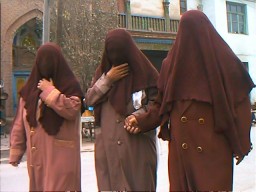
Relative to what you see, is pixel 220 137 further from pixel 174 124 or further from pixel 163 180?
pixel 163 180

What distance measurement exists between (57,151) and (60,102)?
1.39ft

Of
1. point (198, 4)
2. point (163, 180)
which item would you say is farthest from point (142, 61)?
point (198, 4)

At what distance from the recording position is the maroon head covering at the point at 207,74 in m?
2.79

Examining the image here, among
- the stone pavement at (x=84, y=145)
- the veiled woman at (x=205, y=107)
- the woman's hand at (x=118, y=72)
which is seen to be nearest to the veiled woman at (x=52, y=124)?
the woman's hand at (x=118, y=72)

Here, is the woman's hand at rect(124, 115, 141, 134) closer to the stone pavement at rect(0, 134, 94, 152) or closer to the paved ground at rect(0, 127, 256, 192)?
the paved ground at rect(0, 127, 256, 192)

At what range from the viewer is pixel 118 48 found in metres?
3.24

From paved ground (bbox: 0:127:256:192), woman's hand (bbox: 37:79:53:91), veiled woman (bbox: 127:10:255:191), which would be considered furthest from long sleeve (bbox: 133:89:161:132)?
paved ground (bbox: 0:127:256:192)

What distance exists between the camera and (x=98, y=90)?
10.9ft

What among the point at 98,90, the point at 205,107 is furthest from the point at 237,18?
the point at 205,107

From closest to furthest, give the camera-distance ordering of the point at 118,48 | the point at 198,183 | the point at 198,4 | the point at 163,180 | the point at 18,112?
the point at 198,183
the point at 118,48
the point at 18,112
the point at 163,180
the point at 198,4

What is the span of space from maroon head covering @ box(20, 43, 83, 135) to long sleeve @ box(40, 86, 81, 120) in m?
0.08

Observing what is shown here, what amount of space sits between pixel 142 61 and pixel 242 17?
76.1ft

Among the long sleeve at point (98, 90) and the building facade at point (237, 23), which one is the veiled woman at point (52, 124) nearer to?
the long sleeve at point (98, 90)

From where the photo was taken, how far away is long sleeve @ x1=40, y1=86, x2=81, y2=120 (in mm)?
3180
